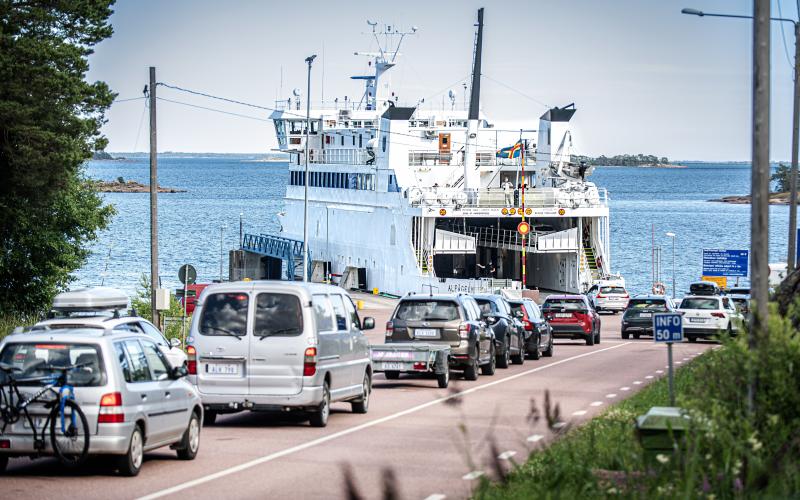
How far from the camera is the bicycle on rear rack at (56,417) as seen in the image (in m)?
13.5

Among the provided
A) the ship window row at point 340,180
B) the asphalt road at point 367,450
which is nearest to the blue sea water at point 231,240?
the ship window row at point 340,180

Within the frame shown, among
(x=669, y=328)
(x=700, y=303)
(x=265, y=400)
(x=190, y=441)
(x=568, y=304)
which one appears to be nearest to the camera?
(x=190, y=441)

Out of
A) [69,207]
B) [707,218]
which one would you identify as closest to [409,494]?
[69,207]

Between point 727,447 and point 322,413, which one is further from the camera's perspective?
point 322,413

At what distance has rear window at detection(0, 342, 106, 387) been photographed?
13820mm

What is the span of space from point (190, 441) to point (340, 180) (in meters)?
61.7

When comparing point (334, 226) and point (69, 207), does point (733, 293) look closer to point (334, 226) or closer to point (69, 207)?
point (334, 226)

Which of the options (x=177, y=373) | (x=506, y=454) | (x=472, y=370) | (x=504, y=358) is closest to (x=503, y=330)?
(x=504, y=358)

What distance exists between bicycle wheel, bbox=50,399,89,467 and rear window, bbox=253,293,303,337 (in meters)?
5.22

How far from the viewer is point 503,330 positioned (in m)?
31.0

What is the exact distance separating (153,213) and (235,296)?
15.3 meters

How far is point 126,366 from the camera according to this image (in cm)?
1422

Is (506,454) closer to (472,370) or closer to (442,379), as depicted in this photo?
(442,379)

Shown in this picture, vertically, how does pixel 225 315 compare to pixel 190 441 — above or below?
above
